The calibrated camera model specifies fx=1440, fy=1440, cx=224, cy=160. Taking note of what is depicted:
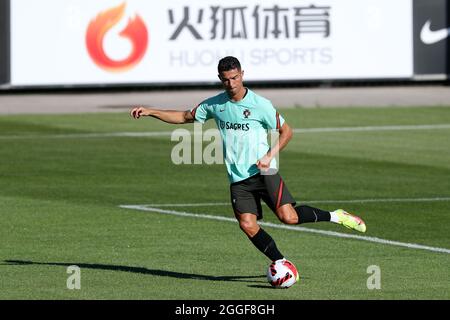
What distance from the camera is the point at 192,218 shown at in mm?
20047

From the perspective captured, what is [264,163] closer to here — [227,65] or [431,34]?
[227,65]

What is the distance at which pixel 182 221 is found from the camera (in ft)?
64.8

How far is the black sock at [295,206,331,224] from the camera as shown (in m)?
15.4

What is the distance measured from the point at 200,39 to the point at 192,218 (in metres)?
20.4

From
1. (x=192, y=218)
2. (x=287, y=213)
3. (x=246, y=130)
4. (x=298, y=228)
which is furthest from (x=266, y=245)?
(x=192, y=218)

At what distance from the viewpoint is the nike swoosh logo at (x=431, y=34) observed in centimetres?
4166

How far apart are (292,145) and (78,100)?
11.4 metres

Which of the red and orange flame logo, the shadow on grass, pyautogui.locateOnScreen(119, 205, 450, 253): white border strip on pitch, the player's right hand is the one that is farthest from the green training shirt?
the red and orange flame logo

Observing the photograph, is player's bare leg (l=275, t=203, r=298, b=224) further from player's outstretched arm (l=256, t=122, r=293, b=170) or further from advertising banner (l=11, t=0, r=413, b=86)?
advertising banner (l=11, t=0, r=413, b=86)

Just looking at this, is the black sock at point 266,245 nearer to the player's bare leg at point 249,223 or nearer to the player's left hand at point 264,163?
the player's bare leg at point 249,223

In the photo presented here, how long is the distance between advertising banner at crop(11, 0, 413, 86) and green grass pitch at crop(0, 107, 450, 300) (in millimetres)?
6233
